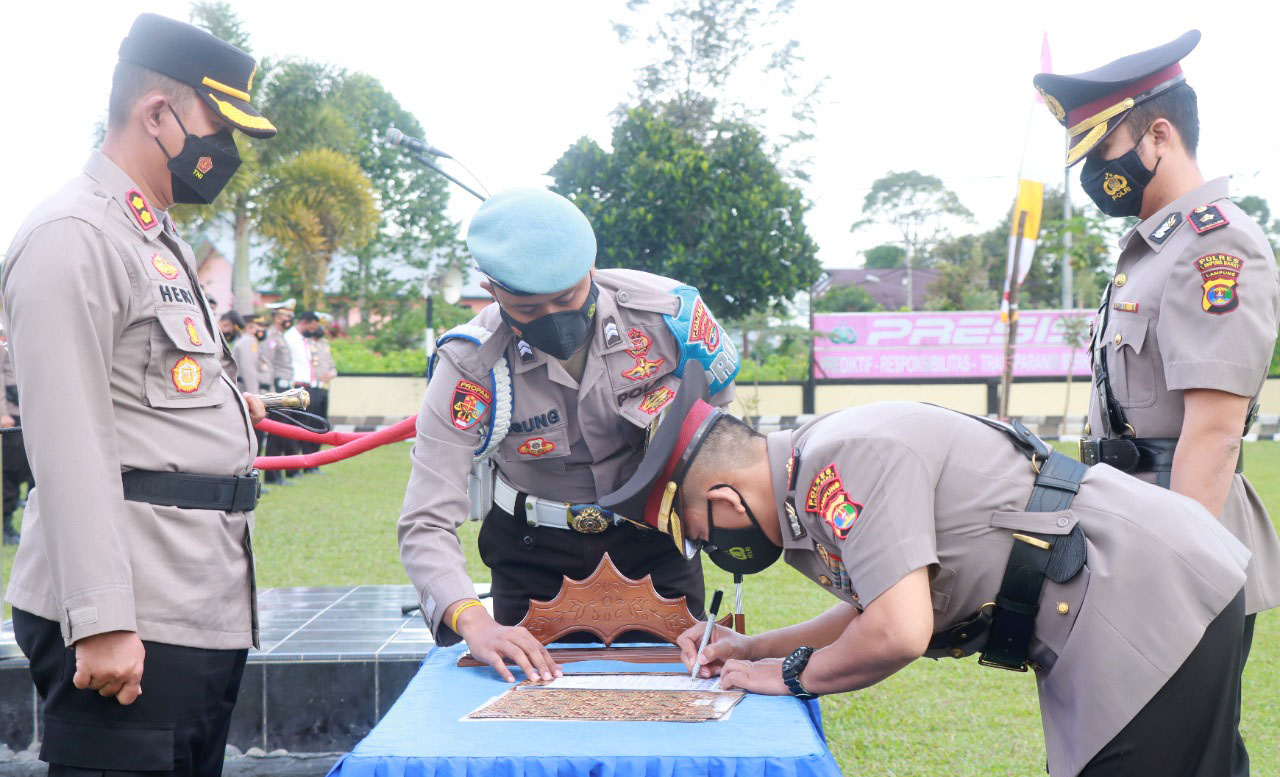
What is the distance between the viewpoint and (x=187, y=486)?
6.41 ft

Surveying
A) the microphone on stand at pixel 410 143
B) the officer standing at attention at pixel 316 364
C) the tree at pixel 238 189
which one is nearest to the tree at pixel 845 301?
the tree at pixel 238 189

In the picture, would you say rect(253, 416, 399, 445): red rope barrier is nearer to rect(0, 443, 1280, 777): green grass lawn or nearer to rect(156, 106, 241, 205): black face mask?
rect(156, 106, 241, 205): black face mask

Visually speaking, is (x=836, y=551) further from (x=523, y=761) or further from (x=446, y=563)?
(x=446, y=563)

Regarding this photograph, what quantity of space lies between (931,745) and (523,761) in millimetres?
2408

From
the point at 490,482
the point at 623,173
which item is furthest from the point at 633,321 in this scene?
the point at 623,173

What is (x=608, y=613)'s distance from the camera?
95.2 inches

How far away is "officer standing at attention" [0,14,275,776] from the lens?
1748 mm

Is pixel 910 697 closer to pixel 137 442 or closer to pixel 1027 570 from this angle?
pixel 1027 570

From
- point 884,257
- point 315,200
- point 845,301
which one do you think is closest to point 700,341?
point 315,200

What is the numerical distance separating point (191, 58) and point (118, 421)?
673 millimetres

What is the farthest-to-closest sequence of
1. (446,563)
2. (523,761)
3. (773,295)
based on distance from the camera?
1. (773,295)
2. (446,563)
3. (523,761)

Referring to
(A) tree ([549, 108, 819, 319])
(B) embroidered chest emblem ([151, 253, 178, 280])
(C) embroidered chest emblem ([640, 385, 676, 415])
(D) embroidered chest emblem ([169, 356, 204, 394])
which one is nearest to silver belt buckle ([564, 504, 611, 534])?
(C) embroidered chest emblem ([640, 385, 676, 415])

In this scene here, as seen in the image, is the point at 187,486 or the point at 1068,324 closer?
the point at 187,486

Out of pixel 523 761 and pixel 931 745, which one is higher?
pixel 523 761
